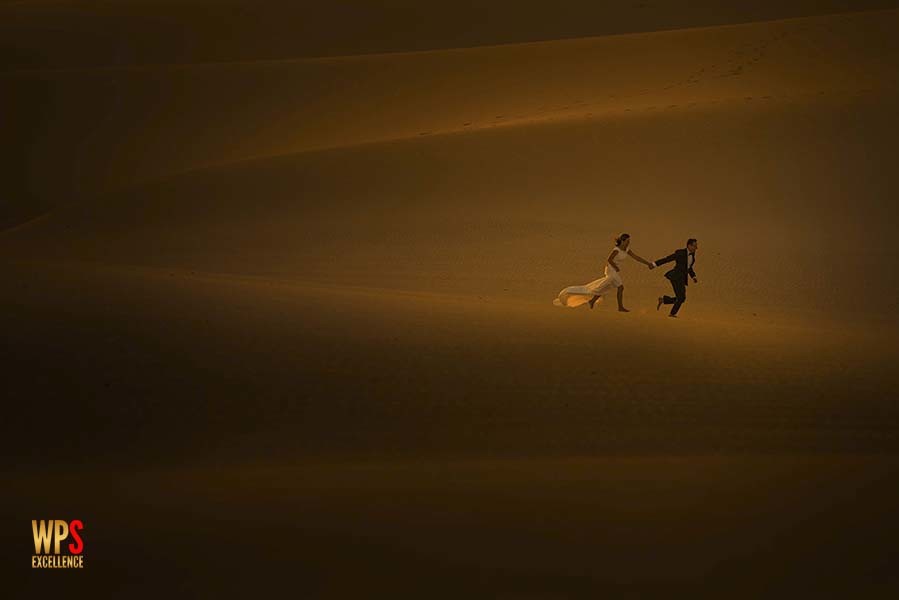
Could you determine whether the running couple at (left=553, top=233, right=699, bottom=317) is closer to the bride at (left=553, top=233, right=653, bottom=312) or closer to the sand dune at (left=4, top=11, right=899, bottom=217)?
the bride at (left=553, top=233, right=653, bottom=312)

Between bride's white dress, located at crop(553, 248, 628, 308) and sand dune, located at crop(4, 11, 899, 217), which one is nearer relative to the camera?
bride's white dress, located at crop(553, 248, 628, 308)

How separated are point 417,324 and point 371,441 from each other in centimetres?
287

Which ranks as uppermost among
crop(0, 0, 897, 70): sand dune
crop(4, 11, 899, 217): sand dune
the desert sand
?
crop(0, 0, 897, 70): sand dune

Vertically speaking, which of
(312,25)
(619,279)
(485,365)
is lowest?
(485,365)

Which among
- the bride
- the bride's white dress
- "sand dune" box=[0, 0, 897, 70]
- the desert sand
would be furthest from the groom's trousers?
"sand dune" box=[0, 0, 897, 70]

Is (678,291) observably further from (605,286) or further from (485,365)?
(485,365)

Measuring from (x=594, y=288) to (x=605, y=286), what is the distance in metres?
0.15

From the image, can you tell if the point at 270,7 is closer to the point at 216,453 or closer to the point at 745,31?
the point at 745,31

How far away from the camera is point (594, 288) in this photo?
1339 centimetres

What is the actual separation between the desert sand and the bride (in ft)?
1.30

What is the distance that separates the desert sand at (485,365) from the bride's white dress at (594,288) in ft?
1.32

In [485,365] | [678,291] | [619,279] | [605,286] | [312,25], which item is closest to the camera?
[485,365]

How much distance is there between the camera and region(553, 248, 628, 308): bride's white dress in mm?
13133

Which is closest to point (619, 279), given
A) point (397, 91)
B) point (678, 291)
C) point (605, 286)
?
point (605, 286)
